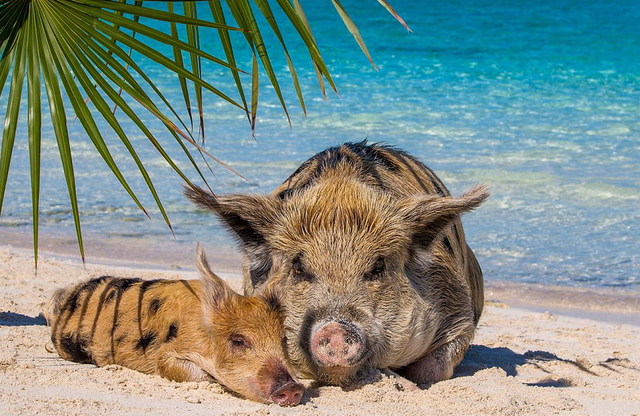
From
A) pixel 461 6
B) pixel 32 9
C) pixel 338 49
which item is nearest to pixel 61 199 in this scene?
pixel 32 9

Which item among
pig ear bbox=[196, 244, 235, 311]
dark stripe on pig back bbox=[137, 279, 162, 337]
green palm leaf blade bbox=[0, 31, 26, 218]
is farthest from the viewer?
dark stripe on pig back bbox=[137, 279, 162, 337]

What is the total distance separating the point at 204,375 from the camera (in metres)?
5.02

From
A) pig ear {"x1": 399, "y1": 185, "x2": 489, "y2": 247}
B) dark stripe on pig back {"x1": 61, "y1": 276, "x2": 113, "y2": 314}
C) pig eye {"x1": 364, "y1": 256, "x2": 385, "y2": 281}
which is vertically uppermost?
pig ear {"x1": 399, "y1": 185, "x2": 489, "y2": 247}

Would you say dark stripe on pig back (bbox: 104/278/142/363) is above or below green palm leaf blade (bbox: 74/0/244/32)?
below

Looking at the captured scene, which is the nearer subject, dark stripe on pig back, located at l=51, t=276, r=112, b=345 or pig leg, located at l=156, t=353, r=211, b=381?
pig leg, located at l=156, t=353, r=211, b=381

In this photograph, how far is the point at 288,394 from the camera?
454 cm

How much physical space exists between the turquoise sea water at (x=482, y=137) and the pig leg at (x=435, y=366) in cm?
412

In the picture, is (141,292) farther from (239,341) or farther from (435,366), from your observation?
(435,366)

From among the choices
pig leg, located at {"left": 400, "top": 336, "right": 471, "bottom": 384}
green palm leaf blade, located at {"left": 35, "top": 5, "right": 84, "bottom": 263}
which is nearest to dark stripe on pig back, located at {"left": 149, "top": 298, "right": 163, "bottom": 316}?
green palm leaf blade, located at {"left": 35, "top": 5, "right": 84, "bottom": 263}

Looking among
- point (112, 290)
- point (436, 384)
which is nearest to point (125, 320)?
point (112, 290)

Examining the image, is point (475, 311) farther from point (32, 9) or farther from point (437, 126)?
point (437, 126)

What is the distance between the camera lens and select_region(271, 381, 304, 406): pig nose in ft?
14.9

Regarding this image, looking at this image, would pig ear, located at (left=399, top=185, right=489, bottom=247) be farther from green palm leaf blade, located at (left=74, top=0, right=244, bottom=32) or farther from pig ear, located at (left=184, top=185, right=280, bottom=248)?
green palm leaf blade, located at (left=74, top=0, right=244, bottom=32)

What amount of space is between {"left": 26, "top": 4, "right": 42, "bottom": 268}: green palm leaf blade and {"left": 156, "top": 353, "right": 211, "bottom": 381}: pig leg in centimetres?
103
